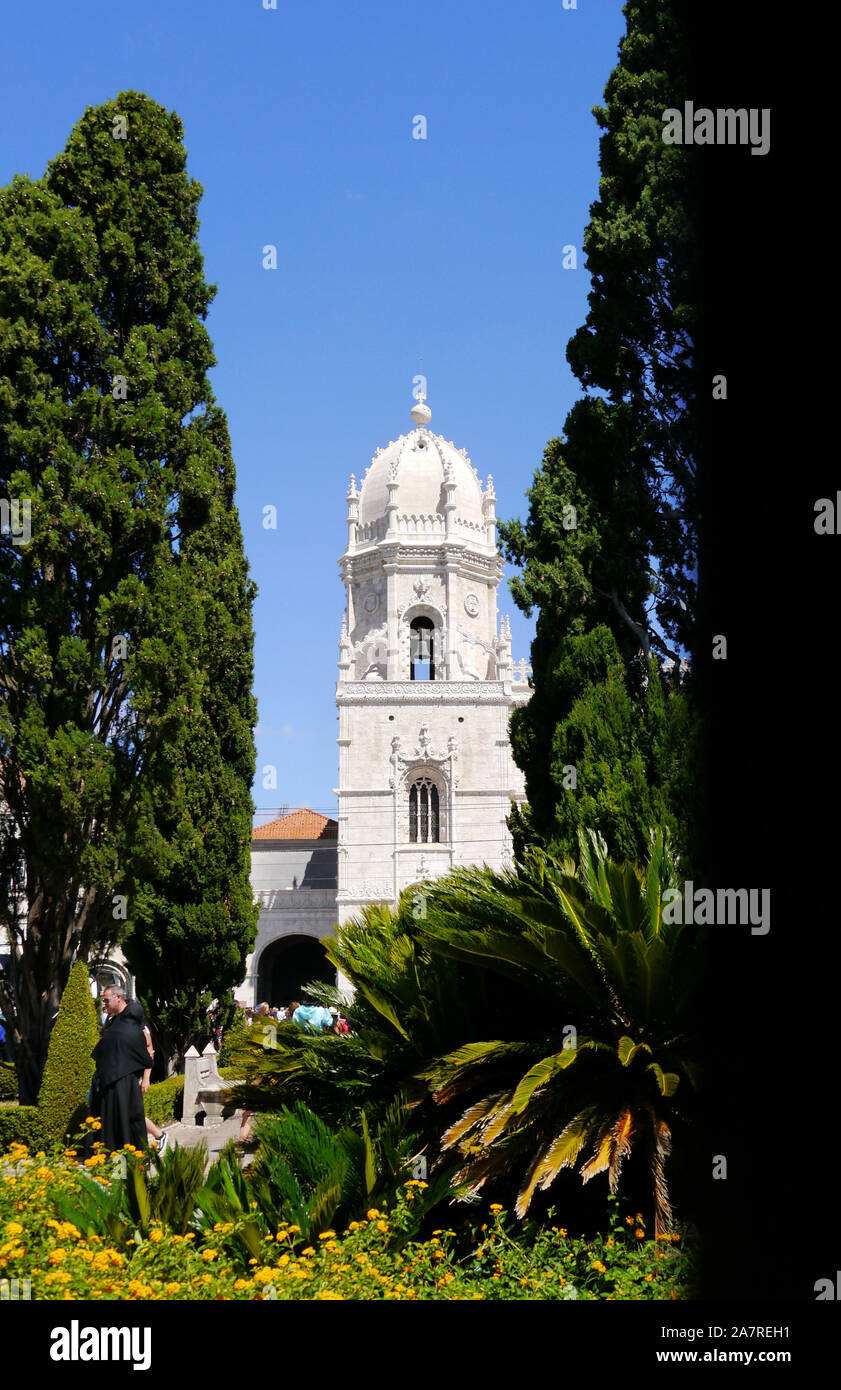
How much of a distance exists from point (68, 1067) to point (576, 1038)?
8196mm

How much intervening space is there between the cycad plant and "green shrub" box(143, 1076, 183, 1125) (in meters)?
9.23

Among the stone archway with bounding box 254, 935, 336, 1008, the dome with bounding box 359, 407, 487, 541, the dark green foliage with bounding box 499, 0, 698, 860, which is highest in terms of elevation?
the dome with bounding box 359, 407, 487, 541

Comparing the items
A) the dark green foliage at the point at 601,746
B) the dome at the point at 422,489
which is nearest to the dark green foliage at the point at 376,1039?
the dark green foliage at the point at 601,746

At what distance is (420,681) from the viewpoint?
1807 inches

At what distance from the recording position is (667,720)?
13688 millimetres

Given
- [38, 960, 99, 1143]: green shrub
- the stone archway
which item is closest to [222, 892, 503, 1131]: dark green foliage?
[38, 960, 99, 1143]: green shrub

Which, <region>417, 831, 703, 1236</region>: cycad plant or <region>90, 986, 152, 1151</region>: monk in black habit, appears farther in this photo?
<region>90, 986, 152, 1151</region>: monk in black habit

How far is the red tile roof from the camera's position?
52375 mm

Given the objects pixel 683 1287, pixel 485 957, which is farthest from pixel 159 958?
pixel 683 1287

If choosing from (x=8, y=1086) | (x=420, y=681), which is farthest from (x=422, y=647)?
(x=8, y=1086)

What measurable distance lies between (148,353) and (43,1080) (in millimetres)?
8993

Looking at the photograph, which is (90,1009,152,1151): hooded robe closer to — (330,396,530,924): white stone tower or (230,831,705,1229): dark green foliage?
(230,831,705,1229): dark green foliage

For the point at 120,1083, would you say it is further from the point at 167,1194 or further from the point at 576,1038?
the point at 576,1038
